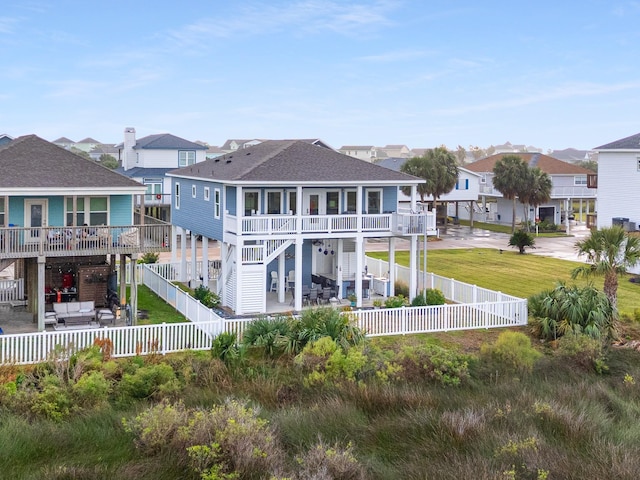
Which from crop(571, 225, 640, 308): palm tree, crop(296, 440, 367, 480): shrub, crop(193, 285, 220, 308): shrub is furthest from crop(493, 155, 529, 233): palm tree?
crop(296, 440, 367, 480): shrub

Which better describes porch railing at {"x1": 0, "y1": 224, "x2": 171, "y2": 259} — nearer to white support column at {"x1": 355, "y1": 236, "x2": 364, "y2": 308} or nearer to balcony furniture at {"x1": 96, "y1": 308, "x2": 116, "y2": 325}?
balcony furniture at {"x1": 96, "y1": 308, "x2": 116, "y2": 325}

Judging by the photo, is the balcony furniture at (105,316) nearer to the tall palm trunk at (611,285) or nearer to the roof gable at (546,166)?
the tall palm trunk at (611,285)

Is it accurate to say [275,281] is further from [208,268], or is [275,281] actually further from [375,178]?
[375,178]

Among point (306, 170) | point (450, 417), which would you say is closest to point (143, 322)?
point (306, 170)

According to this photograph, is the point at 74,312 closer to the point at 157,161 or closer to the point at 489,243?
the point at 157,161

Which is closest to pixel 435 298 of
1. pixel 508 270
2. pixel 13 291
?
pixel 508 270

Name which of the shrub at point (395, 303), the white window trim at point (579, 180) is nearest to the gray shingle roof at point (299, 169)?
the shrub at point (395, 303)
